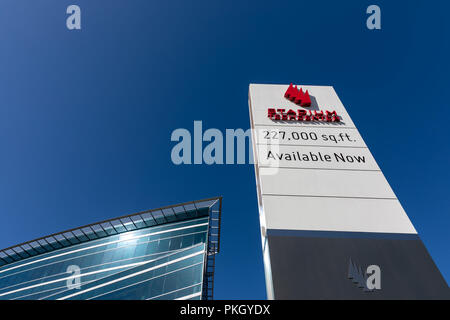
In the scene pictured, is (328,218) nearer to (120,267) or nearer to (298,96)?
(298,96)

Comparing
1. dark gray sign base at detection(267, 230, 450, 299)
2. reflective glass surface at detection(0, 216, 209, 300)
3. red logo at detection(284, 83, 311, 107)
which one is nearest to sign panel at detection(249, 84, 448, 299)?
dark gray sign base at detection(267, 230, 450, 299)

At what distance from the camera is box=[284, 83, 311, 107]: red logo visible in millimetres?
13562

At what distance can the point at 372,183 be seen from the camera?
9.87 m

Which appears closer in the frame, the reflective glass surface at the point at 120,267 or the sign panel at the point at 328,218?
the sign panel at the point at 328,218

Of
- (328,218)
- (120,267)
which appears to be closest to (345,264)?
(328,218)

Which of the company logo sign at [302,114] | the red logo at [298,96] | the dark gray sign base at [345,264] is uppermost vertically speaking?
the red logo at [298,96]

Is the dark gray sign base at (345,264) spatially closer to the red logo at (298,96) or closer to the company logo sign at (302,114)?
the company logo sign at (302,114)

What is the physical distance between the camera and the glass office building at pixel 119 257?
20.6 m

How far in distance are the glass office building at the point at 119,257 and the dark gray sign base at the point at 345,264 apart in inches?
533

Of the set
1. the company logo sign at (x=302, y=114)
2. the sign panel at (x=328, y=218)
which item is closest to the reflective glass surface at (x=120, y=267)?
the sign panel at (x=328, y=218)

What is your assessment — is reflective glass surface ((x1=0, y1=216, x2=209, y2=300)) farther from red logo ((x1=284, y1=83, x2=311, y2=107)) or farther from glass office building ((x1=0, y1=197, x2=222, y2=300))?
red logo ((x1=284, y1=83, x2=311, y2=107))
